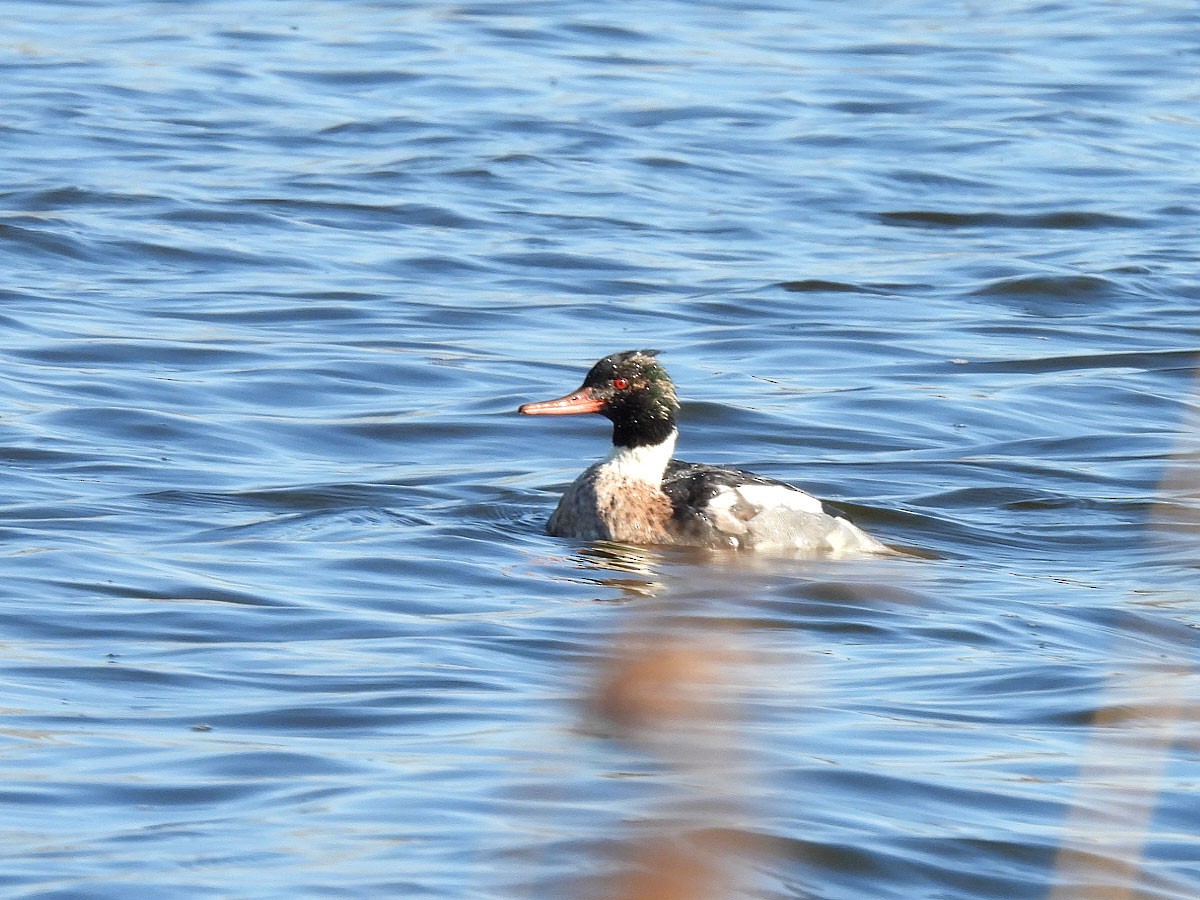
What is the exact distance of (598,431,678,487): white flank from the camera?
433 inches

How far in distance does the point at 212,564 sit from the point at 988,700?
3.34m

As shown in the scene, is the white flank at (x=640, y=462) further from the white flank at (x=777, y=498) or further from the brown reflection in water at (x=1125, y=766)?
the brown reflection in water at (x=1125, y=766)

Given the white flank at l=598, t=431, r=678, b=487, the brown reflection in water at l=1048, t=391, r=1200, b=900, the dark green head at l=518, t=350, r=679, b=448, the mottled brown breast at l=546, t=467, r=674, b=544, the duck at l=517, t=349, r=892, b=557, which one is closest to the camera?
the brown reflection in water at l=1048, t=391, r=1200, b=900

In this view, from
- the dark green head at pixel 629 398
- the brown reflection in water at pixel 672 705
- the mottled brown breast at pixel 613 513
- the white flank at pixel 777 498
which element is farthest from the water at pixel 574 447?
the dark green head at pixel 629 398

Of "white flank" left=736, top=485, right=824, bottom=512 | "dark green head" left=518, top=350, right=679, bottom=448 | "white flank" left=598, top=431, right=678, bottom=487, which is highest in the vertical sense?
"dark green head" left=518, top=350, right=679, bottom=448

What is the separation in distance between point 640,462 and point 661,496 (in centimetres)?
26

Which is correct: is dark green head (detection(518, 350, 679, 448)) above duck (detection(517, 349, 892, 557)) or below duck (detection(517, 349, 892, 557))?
above

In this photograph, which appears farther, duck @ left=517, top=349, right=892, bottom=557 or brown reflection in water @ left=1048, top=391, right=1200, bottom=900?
duck @ left=517, top=349, right=892, bottom=557

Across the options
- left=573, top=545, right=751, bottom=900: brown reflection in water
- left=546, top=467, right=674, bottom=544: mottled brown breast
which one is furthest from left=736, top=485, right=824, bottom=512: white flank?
left=573, top=545, right=751, bottom=900: brown reflection in water

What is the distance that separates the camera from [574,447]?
42.5ft

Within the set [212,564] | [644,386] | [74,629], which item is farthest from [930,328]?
[74,629]

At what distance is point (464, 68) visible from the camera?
81.3ft

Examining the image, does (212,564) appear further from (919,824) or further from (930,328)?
(930,328)

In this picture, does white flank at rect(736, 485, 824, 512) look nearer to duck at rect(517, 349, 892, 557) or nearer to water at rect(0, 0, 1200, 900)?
duck at rect(517, 349, 892, 557)
